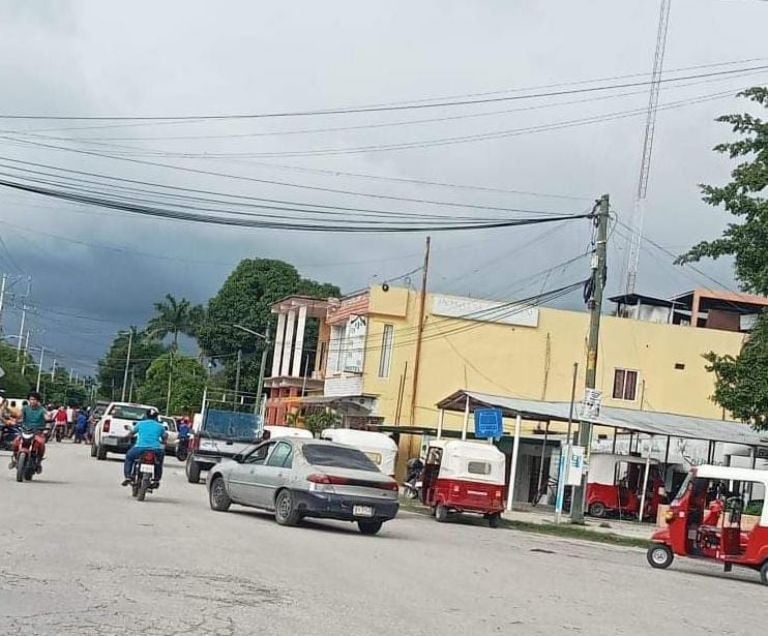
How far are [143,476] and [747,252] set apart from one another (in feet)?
52.3

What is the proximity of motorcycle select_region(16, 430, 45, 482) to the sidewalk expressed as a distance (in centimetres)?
1249

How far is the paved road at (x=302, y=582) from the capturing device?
31.1 feet

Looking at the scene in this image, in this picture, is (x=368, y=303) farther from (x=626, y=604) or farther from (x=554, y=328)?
(x=626, y=604)

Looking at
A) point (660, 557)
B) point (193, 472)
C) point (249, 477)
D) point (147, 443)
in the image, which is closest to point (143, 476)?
point (147, 443)

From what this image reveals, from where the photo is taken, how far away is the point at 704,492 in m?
19.9

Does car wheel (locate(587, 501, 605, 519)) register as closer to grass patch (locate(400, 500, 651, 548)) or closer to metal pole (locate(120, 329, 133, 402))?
grass patch (locate(400, 500, 651, 548))

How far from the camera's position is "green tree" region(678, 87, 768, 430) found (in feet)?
92.7

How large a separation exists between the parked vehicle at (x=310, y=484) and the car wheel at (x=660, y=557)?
4.41 meters

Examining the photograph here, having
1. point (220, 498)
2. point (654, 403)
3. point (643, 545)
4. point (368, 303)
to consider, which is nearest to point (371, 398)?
point (368, 303)

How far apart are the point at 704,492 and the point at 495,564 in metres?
5.39

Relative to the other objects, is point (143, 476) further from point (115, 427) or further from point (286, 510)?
point (115, 427)

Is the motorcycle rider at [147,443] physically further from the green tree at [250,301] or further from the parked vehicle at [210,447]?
the green tree at [250,301]

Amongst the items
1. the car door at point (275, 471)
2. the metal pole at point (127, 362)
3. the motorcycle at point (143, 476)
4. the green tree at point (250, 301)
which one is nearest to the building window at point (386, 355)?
the motorcycle at point (143, 476)

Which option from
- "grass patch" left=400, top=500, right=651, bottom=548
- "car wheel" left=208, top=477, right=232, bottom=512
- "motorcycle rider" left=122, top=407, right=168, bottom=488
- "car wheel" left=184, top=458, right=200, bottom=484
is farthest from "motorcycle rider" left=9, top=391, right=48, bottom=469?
"grass patch" left=400, top=500, right=651, bottom=548
